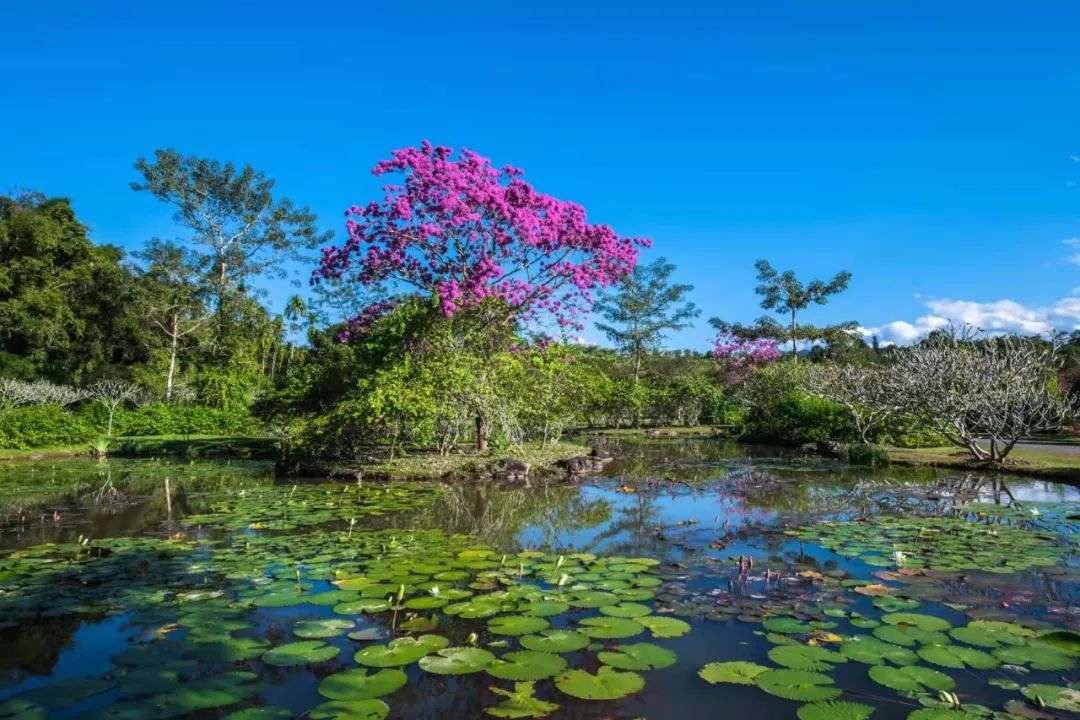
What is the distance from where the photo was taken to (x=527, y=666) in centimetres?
306

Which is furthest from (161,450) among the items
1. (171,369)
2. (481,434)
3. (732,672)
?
(732,672)

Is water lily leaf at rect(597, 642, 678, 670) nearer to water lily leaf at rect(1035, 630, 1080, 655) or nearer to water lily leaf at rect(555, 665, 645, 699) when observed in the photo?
water lily leaf at rect(555, 665, 645, 699)

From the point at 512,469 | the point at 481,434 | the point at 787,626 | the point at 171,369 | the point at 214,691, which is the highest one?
the point at 171,369

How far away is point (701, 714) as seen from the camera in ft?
9.11

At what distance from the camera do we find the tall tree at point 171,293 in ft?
83.5

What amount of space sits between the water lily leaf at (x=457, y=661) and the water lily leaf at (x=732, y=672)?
3.39 feet

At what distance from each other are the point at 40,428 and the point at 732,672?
18.6 m

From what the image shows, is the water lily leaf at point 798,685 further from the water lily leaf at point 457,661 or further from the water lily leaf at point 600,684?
the water lily leaf at point 457,661

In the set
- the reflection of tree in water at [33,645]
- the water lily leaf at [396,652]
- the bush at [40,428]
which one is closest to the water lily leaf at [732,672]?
the water lily leaf at [396,652]

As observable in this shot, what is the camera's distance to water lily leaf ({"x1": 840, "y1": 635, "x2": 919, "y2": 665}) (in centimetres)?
313

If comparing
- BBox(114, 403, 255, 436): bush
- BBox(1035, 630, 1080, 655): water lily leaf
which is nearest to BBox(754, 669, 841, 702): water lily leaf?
BBox(1035, 630, 1080, 655): water lily leaf

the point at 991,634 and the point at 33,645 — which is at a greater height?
the point at 991,634

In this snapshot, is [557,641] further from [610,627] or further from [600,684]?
[600,684]

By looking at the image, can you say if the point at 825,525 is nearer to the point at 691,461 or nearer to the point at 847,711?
the point at 847,711
